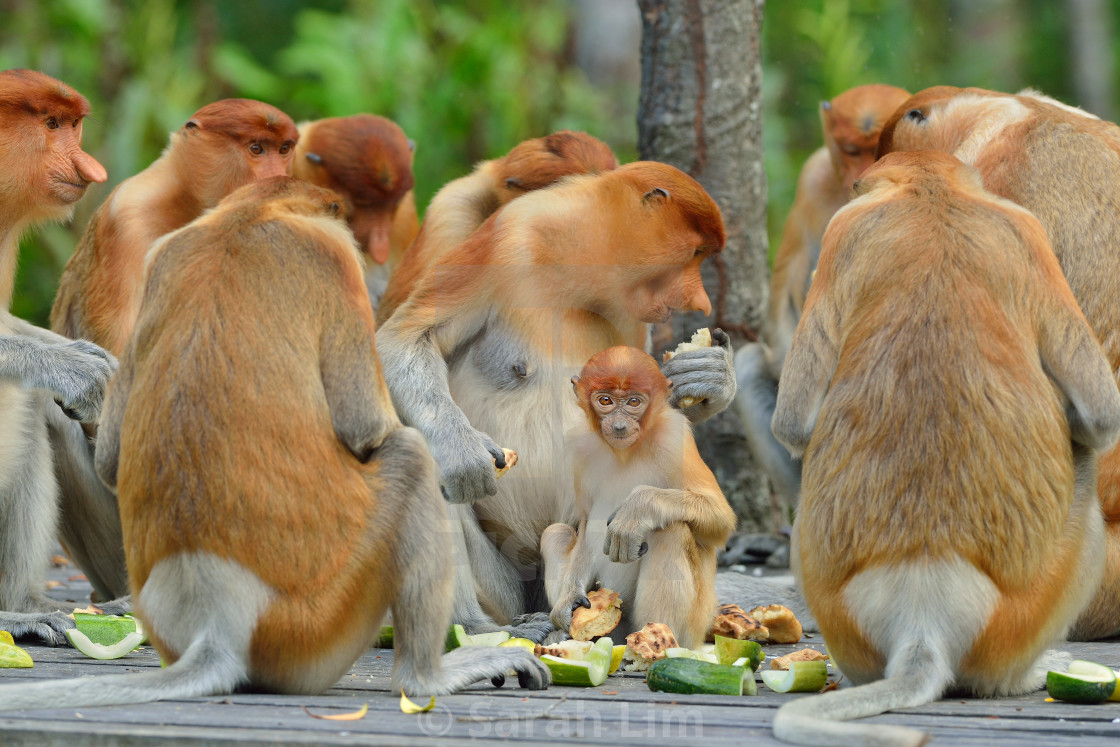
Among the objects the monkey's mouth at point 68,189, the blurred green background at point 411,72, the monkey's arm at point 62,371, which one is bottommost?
the monkey's arm at point 62,371

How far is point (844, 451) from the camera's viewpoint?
9.23 ft

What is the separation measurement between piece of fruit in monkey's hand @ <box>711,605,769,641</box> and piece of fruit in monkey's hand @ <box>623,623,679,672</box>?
374 mm

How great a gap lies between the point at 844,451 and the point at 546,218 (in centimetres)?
140

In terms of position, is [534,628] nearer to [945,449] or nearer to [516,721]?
[516,721]

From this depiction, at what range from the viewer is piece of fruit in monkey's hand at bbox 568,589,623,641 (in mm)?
3408

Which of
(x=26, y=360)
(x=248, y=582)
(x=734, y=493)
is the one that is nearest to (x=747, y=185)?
(x=734, y=493)

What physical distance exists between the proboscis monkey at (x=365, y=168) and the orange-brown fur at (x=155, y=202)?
31 cm

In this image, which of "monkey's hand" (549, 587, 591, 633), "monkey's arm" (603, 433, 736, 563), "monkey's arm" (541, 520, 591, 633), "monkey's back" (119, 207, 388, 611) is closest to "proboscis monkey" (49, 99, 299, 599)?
"monkey's back" (119, 207, 388, 611)

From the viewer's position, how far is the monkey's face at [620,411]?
344 cm

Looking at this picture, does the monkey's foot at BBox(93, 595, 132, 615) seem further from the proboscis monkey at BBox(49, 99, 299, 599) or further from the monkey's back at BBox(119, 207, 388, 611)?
the monkey's back at BBox(119, 207, 388, 611)

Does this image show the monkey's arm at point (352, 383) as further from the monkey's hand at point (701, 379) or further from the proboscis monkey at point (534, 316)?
the monkey's hand at point (701, 379)

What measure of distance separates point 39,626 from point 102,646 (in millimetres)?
328

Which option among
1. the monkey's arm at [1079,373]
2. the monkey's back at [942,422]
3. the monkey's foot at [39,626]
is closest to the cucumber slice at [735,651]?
the monkey's back at [942,422]

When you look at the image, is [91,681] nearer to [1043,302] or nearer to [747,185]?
[1043,302]
